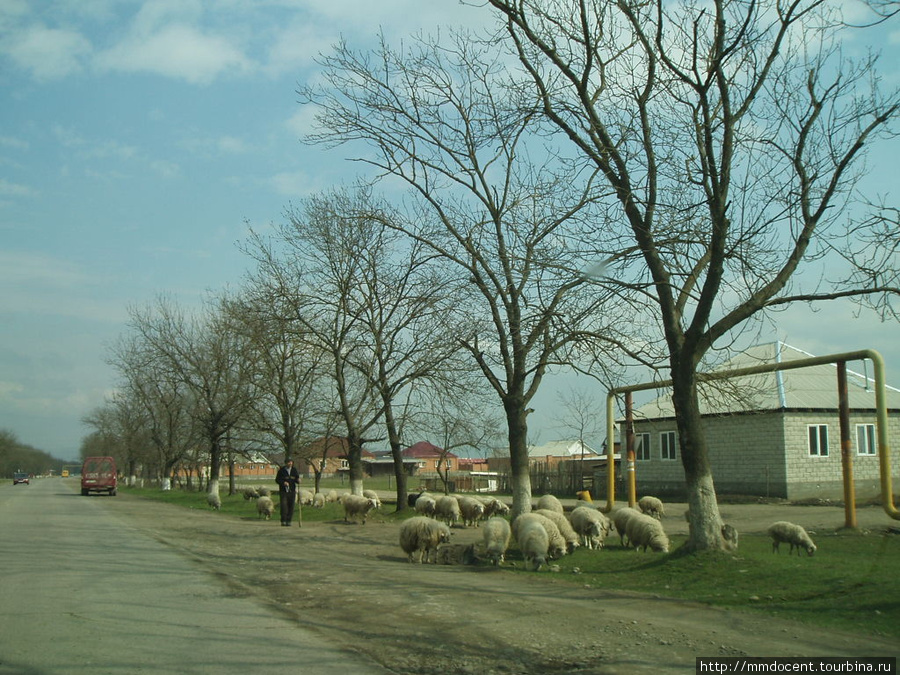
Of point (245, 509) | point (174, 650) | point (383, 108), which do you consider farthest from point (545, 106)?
point (245, 509)

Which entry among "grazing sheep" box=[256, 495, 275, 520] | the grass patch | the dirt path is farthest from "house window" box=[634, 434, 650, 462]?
the dirt path

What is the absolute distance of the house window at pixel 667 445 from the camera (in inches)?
1468

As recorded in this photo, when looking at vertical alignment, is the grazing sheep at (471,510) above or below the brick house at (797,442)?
below

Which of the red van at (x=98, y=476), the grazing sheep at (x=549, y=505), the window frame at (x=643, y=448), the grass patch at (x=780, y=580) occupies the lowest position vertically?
the red van at (x=98, y=476)

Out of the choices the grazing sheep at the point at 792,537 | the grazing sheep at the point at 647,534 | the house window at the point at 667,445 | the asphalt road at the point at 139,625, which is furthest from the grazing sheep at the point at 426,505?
the house window at the point at 667,445

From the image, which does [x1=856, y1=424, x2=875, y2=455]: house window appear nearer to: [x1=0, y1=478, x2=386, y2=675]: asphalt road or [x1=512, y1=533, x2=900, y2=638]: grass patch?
[x1=512, y1=533, x2=900, y2=638]: grass patch

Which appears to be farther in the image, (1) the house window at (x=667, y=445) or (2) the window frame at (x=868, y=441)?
(1) the house window at (x=667, y=445)

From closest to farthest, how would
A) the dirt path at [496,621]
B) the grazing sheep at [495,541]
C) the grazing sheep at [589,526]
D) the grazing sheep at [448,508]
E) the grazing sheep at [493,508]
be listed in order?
the dirt path at [496,621]
the grazing sheep at [495,541]
the grazing sheep at [589,526]
the grazing sheep at [448,508]
the grazing sheep at [493,508]

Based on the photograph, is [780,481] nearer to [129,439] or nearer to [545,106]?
[545,106]

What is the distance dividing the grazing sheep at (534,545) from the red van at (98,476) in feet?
141

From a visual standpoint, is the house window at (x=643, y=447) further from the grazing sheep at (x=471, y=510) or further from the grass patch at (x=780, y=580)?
the grass patch at (x=780, y=580)

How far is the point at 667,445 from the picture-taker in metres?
37.5

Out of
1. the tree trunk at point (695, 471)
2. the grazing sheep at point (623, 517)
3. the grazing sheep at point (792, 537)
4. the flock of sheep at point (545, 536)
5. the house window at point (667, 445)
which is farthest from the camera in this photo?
the house window at point (667, 445)

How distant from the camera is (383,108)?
16.8 meters
